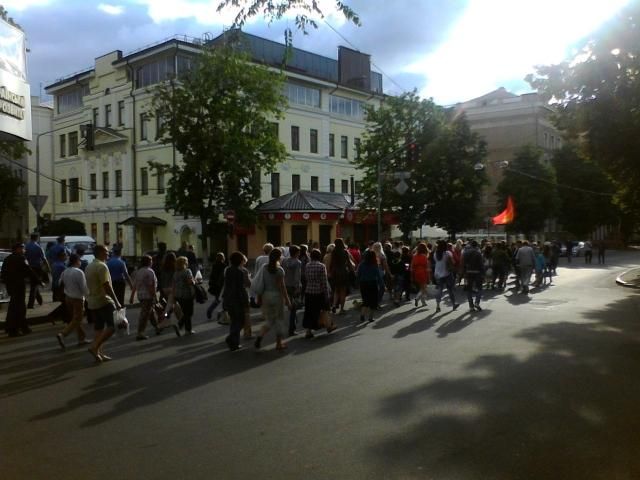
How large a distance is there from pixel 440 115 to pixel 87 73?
2970 centimetres

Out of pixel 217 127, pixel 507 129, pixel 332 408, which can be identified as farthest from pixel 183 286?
pixel 507 129

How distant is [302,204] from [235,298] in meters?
32.7

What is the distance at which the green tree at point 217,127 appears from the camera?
32.8m

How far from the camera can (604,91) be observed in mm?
16812

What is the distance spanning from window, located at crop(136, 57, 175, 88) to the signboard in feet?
89.6

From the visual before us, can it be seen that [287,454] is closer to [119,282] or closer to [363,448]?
[363,448]

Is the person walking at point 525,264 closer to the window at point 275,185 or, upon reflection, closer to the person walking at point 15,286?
the person walking at point 15,286

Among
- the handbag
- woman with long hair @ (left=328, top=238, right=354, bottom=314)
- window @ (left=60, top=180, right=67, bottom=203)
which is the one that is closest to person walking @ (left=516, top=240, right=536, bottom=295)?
woman with long hair @ (left=328, top=238, right=354, bottom=314)

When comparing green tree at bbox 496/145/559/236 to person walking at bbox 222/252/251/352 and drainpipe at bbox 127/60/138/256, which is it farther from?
person walking at bbox 222/252/251/352

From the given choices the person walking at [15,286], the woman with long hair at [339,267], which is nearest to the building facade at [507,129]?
the woman with long hair at [339,267]

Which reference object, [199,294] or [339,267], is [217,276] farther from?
[339,267]

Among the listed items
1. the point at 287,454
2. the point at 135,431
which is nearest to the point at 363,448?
the point at 287,454

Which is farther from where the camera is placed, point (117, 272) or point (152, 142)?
point (152, 142)

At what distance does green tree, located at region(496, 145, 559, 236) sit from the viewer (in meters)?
56.0
